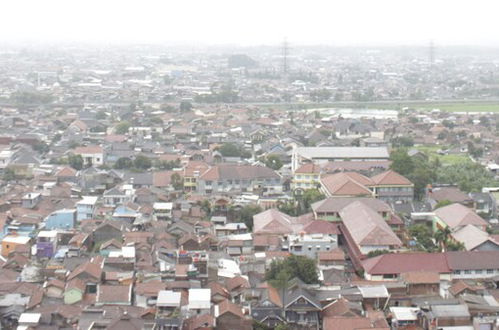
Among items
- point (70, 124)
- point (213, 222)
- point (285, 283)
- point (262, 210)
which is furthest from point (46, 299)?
point (70, 124)

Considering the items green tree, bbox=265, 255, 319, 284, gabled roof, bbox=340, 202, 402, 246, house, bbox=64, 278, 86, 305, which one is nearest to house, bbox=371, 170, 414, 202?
gabled roof, bbox=340, 202, 402, 246

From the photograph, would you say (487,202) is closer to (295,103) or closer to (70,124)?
(70,124)

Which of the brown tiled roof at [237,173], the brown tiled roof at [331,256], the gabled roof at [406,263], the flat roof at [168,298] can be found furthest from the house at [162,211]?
the gabled roof at [406,263]

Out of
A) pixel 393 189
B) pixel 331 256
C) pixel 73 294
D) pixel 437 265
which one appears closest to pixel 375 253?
pixel 331 256

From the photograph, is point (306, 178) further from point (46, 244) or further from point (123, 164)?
point (46, 244)

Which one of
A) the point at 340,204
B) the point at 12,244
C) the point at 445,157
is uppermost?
the point at 340,204

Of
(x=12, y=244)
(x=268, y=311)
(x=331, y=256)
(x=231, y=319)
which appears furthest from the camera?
(x=12, y=244)
